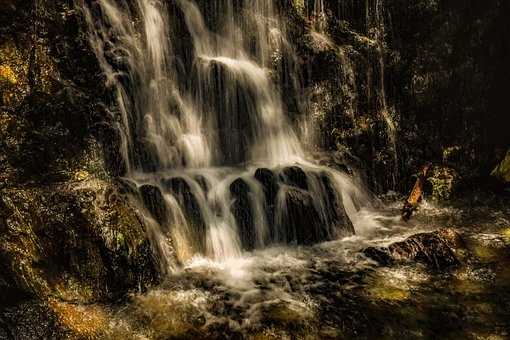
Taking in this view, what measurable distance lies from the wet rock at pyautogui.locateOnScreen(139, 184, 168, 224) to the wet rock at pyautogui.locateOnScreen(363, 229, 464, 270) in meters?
3.45

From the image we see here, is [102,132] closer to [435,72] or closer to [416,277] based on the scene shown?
[416,277]

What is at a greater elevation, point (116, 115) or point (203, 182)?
point (116, 115)

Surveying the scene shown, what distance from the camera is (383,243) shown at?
7.69m

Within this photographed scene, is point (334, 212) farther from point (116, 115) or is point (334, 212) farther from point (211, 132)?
point (116, 115)

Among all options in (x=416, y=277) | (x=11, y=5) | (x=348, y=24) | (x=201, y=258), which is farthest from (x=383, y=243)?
(x=11, y=5)

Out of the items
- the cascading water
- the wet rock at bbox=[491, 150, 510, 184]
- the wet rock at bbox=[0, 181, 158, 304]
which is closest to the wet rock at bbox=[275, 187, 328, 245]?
the cascading water

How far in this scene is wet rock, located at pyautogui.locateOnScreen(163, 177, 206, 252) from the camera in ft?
23.0

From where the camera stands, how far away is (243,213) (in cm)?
753

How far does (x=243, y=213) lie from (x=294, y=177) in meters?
1.39

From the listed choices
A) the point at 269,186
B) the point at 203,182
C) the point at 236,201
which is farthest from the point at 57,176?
the point at 269,186

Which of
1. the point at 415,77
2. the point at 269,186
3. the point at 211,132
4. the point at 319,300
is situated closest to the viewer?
the point at 319,300

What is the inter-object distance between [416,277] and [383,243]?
4.53 ft

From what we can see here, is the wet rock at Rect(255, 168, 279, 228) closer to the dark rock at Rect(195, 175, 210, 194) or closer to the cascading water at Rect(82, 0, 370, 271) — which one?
the cascading water at Rect(82, 0, 370, 271)

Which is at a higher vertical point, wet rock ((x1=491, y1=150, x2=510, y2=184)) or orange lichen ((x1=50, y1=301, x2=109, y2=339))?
wet rock ((x1=491, y1=150, x2=510, y2=184))
